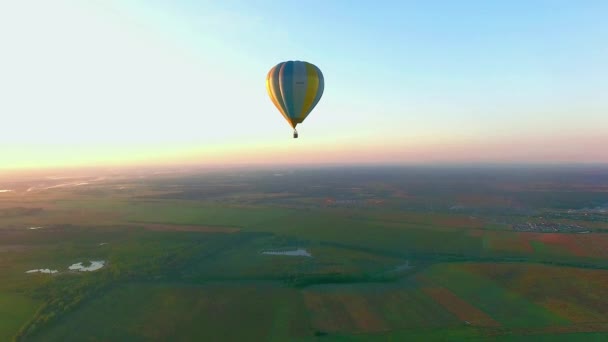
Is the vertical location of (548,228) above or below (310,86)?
below

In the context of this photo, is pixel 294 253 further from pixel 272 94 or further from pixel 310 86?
pixel 310 86

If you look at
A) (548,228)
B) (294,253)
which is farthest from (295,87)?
(548,228)

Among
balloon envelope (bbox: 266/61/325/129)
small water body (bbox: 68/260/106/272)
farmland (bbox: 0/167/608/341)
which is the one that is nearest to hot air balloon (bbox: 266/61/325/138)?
balloon envelope (bbox: 266/61/325/129)

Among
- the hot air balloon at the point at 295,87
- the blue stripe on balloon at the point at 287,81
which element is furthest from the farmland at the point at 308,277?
the blue stripe on balloon at the point at 287,81

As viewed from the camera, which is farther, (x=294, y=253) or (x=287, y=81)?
(x=294, y=253)

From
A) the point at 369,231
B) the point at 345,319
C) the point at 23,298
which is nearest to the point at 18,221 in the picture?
the point at 23,298

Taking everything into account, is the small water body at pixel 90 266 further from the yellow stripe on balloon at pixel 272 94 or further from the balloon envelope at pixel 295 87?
the balloon envelope at pixel 295 87

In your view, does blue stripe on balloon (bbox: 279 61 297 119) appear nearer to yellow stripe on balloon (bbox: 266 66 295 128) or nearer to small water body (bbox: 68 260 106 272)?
yellow stripe on balloon (bbox: 266 66 295 128)
